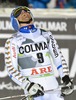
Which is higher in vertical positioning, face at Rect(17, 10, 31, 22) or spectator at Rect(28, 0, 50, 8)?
face at Rect(17, 10, 31, 22)

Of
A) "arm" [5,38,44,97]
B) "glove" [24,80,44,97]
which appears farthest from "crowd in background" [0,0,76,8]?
"glove" [24,80,44,97]

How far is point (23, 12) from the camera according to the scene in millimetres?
4266

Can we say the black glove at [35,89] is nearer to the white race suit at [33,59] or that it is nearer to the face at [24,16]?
the white race suit at [33,59]

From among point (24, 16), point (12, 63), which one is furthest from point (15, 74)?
point (24, 16)

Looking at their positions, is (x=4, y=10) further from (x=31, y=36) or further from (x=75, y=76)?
(x=31, y=36)

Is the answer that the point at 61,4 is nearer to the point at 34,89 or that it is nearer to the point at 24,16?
the point at 24,16

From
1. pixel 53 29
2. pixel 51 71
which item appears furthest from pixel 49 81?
pixel 53 29

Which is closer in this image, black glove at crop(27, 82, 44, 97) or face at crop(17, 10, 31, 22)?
black glove at crop(27, 82, 44, 97)

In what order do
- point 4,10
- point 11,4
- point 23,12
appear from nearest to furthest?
point 23,12 < point 4,10 < point 11,4

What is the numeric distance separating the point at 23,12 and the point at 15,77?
61 cm

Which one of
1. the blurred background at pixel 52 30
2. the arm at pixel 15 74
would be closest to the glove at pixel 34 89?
the arm at pixel 15 74

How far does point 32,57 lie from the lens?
4.17 metres

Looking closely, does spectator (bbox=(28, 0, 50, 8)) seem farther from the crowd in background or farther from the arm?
the arm

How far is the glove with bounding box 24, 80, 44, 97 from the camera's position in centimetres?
389
